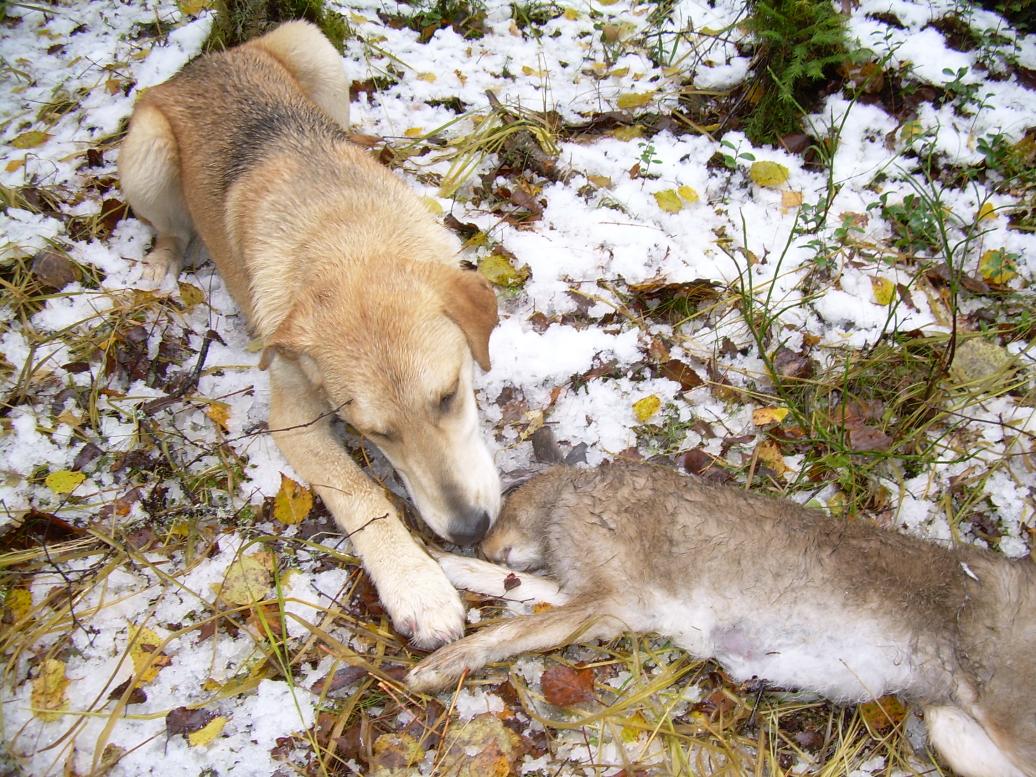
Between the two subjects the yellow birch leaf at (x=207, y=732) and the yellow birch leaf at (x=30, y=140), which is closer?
the yellow birch leaf at (x=207, y=732)

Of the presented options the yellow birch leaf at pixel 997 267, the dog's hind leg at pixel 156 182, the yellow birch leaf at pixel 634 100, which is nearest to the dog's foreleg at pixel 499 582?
the dog's hind leg at pixel 156 182

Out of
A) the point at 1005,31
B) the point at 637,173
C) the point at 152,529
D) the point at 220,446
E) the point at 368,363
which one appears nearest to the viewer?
the point at 368,363

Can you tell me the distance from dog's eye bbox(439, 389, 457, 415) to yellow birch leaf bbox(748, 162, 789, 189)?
8.68ft

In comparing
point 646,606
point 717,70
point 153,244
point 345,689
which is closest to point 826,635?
point 646,606

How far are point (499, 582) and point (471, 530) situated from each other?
0.39 metres

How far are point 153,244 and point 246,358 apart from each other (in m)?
1.26

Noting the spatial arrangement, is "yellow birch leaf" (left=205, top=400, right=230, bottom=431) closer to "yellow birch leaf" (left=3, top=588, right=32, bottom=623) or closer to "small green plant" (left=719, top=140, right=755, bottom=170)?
"yellow birch leaf" (left=3, top=588, right=32, bottom=623)

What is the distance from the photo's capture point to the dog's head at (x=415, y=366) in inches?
103

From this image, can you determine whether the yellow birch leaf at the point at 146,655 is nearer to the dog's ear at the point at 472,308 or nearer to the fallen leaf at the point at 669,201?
the dog's ear at the point at 472,308

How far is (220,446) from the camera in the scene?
340 centimetres

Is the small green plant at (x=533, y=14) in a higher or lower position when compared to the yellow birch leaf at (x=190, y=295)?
higher

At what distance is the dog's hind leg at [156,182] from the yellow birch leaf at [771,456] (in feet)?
11.9

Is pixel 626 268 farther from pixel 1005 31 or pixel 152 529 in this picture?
pixel 1005 31

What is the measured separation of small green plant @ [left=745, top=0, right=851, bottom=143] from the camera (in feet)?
12.7
